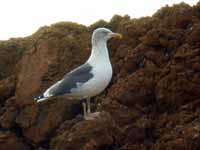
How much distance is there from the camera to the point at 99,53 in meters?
12.1

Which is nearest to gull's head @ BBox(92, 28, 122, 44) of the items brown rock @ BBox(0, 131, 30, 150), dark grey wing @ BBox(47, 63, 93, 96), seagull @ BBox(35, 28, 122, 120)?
seagull @ BBox(35, 28, 122, 120)

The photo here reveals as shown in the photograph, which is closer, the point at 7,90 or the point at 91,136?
the point at 91,136

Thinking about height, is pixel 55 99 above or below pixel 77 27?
below

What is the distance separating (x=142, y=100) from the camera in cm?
1198

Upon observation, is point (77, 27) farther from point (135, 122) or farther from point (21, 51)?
point (135, 122)

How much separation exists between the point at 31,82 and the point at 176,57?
324cm

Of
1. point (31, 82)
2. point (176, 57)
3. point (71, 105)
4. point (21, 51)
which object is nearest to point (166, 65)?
point (176, 57)

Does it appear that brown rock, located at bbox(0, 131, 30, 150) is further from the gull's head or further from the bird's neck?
the gull's head

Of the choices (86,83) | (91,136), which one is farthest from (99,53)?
(91,136)

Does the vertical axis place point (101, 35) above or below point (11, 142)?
above

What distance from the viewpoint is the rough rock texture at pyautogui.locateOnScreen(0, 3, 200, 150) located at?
36.0ft

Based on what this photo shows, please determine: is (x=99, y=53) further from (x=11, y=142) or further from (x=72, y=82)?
(x=11, y=142)

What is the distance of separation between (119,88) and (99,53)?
2.49ft

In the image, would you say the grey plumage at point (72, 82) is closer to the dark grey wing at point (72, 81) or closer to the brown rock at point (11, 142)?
the dark grey wing at point (72, 81)
